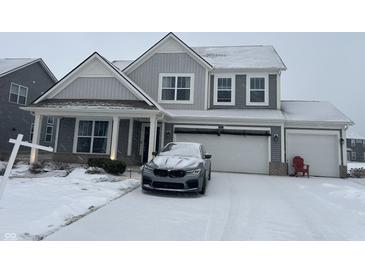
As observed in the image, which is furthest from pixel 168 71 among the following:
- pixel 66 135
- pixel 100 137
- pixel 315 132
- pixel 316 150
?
pixel 316 150

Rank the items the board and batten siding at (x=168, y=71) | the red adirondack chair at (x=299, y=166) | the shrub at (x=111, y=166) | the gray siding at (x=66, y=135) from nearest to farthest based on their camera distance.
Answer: the shrub at (x=111, y=166) → the red adirondack chair at (x=299, y=166) → the gray siding at (x=66, y=135) → the board and batten siding at (x=168, y=71)

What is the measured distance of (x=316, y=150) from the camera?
593 inches

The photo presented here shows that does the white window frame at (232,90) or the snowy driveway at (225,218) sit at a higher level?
the white window frame at (232,90)

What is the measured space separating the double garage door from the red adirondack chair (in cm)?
140

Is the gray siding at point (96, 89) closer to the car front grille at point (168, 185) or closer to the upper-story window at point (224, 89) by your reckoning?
the upper-story window at point (224, 89)

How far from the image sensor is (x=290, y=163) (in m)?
15.2

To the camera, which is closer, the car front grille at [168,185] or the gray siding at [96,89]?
the car front grille at [168,185]

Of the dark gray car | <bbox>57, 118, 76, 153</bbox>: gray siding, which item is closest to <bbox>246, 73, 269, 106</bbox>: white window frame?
the dark gray car

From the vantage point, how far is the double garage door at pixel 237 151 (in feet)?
49.2

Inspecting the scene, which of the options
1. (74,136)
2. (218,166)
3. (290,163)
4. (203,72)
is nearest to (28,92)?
(74,136)

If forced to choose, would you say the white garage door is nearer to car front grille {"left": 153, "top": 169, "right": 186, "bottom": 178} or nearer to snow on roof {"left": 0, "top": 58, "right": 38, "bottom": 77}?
car front grille {"left": 153, "top": 169, "right": 186, "bottom": 178}

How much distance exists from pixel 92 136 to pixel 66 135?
166 centimetres

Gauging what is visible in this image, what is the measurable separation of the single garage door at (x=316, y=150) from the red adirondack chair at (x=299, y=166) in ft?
2.00

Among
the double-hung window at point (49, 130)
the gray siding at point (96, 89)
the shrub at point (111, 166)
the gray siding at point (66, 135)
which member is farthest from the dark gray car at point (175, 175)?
the double-hung window at point (49, 130)
